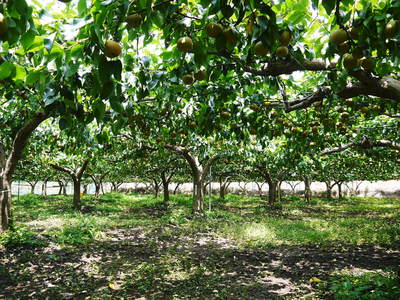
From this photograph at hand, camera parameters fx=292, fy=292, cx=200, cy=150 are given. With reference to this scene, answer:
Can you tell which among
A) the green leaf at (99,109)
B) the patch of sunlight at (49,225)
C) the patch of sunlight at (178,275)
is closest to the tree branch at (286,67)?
the green leaf at (99,109)

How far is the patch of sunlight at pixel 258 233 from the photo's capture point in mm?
9379

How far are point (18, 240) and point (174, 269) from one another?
13.7 feet

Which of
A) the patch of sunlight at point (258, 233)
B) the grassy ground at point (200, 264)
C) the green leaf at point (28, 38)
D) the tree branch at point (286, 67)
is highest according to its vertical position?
the tree branch at point (286, 67)

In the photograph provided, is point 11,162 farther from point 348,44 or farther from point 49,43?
point 348,44

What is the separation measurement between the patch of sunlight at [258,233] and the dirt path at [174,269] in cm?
119

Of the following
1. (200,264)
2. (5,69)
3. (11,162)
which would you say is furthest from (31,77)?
(11,162)

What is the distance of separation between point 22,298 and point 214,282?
3.04m

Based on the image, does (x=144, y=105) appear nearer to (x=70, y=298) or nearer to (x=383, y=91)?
(x=70, y=298)

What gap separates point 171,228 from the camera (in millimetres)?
10875

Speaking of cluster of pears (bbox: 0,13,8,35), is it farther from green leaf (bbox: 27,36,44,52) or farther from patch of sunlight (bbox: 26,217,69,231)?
patch of sunlight (bbox: 26,217,69,231)

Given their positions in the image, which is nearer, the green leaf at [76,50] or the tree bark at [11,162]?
the green leaf at [76,50]

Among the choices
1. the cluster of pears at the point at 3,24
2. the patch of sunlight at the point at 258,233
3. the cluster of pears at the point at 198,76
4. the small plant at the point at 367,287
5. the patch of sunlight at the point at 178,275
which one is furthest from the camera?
the patch of sunlight at the point at 258,233

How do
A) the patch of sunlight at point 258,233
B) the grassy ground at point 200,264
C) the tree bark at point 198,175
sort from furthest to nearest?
the tree bark at point 198,175, the patch of sunlight at point 258,233, the grassy ground at point 200,264

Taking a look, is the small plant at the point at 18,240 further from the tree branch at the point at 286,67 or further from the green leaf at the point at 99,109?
the tree branch at the point at 286,67
